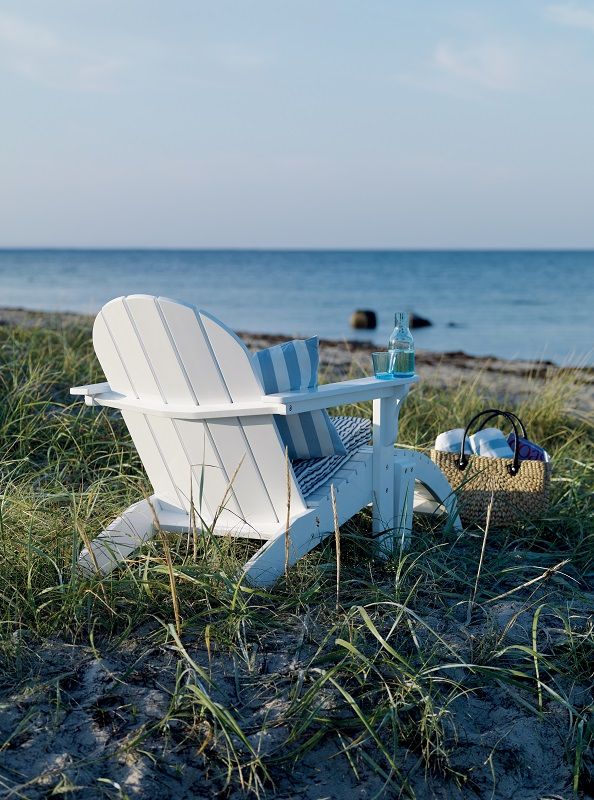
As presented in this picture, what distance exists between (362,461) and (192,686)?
1304 millimetres

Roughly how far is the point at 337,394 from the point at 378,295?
29.4m

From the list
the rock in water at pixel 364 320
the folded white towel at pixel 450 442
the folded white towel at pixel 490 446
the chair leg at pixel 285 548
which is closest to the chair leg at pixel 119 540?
the chair leg at pixel 285 548

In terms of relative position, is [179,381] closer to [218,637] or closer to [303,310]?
[218,637]

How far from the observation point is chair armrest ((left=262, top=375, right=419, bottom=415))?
278 cm

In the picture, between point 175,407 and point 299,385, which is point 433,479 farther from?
point 175,407

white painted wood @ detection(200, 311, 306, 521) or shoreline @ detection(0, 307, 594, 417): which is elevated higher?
white painted wood @ detection(200, 311, 306, 521)

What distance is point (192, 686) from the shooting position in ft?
7.18

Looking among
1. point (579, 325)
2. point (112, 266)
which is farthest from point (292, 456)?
point (112, 266)

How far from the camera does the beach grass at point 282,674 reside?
2115 millimetres

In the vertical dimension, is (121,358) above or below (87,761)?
above

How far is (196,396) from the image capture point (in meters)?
2.94

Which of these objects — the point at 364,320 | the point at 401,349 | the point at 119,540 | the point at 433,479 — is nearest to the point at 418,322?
the point at 364,320

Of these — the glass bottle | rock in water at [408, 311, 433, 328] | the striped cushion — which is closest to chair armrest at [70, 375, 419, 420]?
the glass bottle

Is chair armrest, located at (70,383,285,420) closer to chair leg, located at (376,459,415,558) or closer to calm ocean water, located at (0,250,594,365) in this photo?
chair leg, located at (376,459,415,558)
